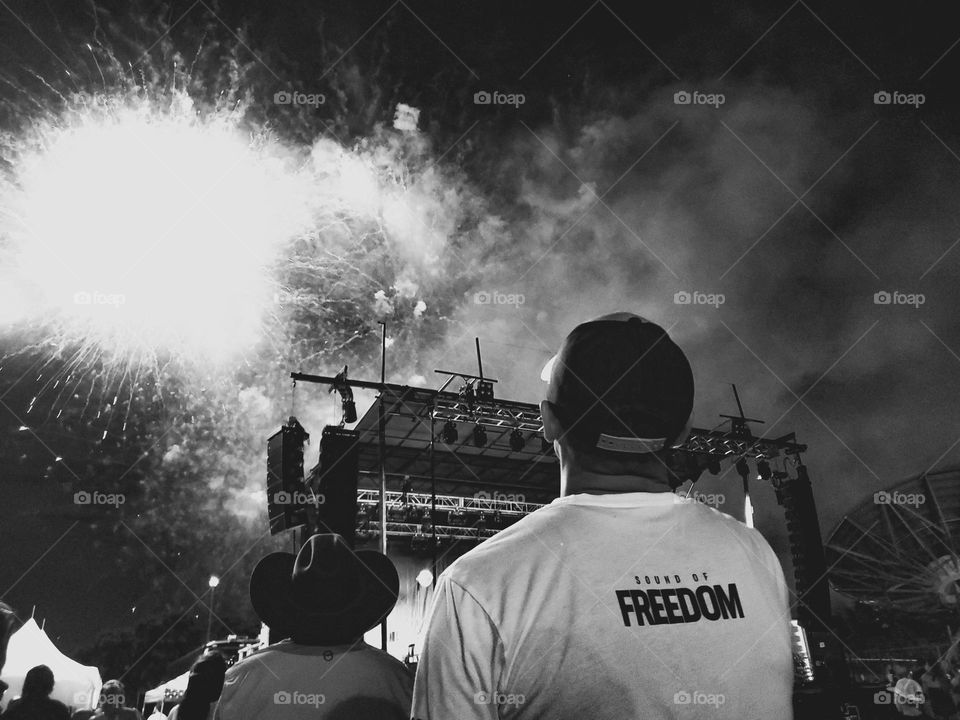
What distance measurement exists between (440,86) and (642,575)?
19.5 metres

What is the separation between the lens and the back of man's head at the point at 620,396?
1166 mm

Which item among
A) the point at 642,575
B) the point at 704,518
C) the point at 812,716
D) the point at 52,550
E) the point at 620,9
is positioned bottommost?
the point at 812,716

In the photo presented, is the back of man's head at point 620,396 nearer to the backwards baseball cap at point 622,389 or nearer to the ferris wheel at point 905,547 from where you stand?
the backwards baseball cap at point 622,389

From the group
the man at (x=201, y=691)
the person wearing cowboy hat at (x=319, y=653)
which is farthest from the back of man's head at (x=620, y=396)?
the man at (x=201, y=691)

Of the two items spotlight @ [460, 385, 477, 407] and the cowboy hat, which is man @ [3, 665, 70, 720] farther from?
spotlight @ [460, 385, 477, 407]

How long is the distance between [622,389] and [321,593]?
6.09 ft

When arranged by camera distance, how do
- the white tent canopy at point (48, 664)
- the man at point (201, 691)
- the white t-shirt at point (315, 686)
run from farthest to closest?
the white tent canopy at point (48, 664) → the man at point (201, 691) → the white t-shirt at point (315, 686)

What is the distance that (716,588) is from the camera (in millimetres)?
1098

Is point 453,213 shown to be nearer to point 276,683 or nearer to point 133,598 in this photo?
point 276,683

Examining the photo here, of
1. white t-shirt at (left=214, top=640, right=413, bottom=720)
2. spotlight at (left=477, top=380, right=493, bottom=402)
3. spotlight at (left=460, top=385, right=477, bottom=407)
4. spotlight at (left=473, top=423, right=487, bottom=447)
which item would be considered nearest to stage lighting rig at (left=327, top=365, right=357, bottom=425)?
spotlight at (left=460, top=385, right=477, bottom=407)

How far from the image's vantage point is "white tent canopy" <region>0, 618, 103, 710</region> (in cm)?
994

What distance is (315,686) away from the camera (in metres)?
2.16

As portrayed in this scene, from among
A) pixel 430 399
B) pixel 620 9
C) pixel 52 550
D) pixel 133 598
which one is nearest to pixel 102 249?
pixel 430 399

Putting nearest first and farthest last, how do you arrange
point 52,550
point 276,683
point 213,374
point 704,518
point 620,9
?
1. point 704,518
2. point 276,683
3. point 620,9
4. point 52,550
5. point 213,374
